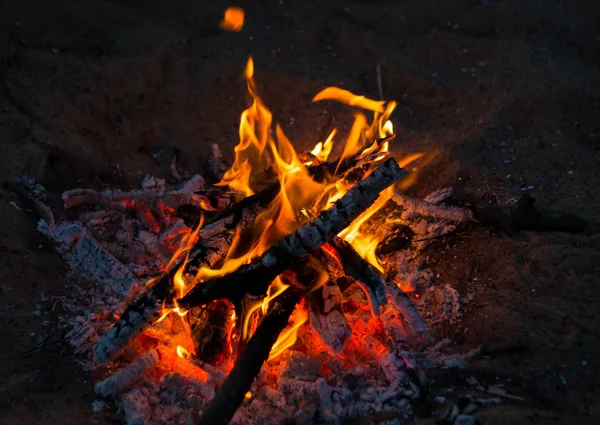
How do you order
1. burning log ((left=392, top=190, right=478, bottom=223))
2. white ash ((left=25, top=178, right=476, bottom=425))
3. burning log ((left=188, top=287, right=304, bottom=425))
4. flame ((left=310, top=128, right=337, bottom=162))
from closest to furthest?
burning log ((left=188, top=287, right=304, bottom=425)) < white ash ((left=25, top=178, right=476, bottom=425)) < burning log ((left=392, top=190, right=478, bottom=223)) < flame ((left=310, top=128, right=337, bottom=162))

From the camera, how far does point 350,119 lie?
470 cm

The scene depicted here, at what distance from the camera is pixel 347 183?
3355mm

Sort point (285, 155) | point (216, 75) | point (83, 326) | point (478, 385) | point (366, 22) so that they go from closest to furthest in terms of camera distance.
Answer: point (478, 385)
point (83, 326)
point (285, 155)
point (216, 75)
point (366, 22)

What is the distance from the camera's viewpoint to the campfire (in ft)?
8.62

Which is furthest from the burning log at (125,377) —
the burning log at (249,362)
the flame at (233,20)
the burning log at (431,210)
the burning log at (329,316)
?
the flame at (233,20)

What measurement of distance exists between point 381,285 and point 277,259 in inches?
19.7

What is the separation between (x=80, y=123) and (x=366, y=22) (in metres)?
2.55

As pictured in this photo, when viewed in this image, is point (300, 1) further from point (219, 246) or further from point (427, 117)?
point (219, 246)

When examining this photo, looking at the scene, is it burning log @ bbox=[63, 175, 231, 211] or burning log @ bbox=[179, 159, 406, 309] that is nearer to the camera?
burning log @ bbox=[179, 159, 406, 309]

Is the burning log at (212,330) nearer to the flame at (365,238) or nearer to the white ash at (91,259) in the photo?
the white ash at (91,259)

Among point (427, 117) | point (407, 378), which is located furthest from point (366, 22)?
point (407, 378)

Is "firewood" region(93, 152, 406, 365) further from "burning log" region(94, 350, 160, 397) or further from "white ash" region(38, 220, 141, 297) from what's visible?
"white ash" region(38, 220, 141, 297)

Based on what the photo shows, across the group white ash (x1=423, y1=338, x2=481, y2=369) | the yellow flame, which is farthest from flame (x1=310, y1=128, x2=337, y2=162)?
white ash (x1=423, y1=338, x2=481, y2=369)

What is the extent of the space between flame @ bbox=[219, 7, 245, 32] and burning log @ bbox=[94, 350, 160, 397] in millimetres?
3299
